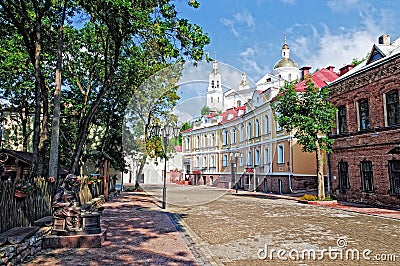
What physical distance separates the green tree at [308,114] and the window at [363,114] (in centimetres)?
138

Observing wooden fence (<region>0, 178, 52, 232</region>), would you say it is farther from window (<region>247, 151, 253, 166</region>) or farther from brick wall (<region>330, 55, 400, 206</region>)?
brick wall (<region>330, 55, 400, 206</region>)

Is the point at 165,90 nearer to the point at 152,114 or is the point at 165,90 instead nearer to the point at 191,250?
the point at 152,114

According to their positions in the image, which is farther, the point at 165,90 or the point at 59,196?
the point at 165,90

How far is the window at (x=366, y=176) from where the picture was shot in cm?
1855

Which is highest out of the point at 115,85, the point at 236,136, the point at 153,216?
the point at 115,85

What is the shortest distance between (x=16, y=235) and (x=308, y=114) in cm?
1648

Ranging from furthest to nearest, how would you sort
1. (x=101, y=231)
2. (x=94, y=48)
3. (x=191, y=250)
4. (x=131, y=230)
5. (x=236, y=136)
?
(x=94, y=48) < (x=131, y=230) < (x=236, y=136) < (x=101, y=231) < (x=191, y=250)

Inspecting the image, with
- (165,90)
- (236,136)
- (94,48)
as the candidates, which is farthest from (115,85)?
(236,136)

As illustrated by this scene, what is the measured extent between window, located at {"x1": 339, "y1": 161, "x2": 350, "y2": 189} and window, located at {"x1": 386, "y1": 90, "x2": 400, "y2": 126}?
4289mm

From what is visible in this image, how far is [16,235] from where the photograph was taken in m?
6.61

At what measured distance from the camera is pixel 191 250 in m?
7.91

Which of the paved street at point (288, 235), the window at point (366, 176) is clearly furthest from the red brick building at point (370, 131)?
the paved street at point (288, 235)

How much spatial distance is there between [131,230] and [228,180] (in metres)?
3.42

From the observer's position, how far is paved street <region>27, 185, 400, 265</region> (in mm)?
7020
